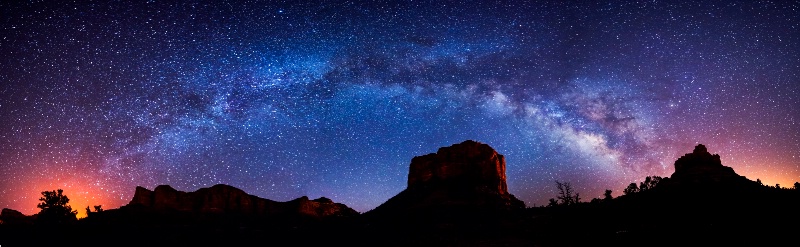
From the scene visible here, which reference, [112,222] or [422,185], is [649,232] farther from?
[112,222]

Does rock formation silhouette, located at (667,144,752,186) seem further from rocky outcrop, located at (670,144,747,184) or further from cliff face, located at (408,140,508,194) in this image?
cliff face, located at (408,140,508,194)

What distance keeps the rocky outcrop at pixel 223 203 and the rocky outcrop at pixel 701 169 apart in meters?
74.1

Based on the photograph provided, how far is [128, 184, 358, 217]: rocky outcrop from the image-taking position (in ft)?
302

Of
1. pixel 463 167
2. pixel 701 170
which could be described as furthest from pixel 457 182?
pixel 701 170

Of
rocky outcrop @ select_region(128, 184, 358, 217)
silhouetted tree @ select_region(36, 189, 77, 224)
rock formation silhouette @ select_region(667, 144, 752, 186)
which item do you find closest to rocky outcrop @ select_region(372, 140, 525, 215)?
rocky outcrop @ select_region(128, 184, 358, 217)

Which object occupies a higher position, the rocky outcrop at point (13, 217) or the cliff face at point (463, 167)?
the cliff face at point (463, 167)

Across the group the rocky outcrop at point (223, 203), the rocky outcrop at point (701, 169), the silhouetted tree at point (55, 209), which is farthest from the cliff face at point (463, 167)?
the silhouetted tree at point (55, 209)

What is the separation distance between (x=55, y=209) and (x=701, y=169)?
418ft

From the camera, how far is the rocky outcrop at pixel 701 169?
Result: 215 ft

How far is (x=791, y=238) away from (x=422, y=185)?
6247 centimetres

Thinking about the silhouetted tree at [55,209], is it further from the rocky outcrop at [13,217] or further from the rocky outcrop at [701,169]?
→ the rocky outcrop at [701,169]

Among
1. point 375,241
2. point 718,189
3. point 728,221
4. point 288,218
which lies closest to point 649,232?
point 728,221

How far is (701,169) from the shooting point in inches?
2916

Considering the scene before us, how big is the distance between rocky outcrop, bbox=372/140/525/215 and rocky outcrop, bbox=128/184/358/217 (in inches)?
995
